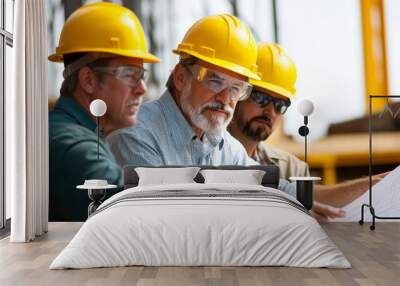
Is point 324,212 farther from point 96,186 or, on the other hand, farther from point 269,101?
point 96,186

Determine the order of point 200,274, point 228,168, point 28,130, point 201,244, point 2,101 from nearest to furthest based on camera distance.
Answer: point 200,274, point 201,244, point 28,130, point 2,101, point 228,168

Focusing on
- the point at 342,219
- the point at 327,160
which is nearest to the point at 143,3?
the point at 327,160

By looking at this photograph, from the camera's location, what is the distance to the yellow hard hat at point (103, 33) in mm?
6754

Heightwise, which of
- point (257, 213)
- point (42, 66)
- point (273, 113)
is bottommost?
point (257, 213)

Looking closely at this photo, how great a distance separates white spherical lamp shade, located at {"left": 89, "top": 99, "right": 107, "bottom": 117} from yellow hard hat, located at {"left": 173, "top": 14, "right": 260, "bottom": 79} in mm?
1021

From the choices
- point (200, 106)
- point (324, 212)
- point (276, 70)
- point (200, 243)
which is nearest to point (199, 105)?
point (200, 106)

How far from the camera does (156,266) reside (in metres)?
4.29

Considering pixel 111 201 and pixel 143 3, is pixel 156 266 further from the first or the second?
pixel 143 3

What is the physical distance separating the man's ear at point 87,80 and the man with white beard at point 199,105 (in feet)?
1.84

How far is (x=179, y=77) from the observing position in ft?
22.4

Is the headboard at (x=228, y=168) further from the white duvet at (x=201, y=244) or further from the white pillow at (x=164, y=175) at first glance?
the white duvet at (x=201, y=244)

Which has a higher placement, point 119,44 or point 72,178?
point 119,44

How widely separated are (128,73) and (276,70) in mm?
1636

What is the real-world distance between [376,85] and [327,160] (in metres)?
1.00
